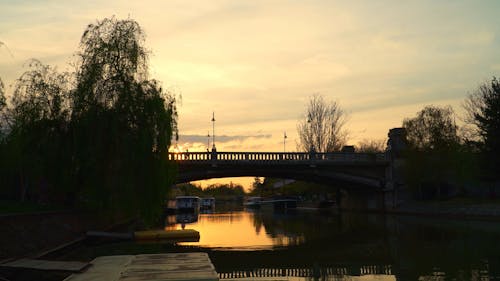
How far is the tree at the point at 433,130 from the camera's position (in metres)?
67.6

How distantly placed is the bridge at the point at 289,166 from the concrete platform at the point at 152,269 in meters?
38.5

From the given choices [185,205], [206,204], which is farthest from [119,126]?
[206,204]

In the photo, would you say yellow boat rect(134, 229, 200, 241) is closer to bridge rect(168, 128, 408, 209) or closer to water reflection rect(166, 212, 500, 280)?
water reflection rect(166, 212, 500, 280)

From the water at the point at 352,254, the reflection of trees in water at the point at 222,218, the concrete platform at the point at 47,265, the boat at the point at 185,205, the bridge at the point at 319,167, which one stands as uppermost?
the bridge at the point at 319,167

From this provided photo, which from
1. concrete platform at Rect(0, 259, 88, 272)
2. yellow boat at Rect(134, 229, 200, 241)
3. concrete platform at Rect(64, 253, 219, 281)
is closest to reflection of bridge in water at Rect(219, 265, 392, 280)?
concrete platform at Rect(64, 253, 219, 281)

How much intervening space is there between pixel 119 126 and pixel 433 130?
4710 centimetres

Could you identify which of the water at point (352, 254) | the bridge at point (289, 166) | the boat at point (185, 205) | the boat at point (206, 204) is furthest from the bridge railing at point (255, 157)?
the boat at point (206, 204)

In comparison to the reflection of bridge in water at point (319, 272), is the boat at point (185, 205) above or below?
above

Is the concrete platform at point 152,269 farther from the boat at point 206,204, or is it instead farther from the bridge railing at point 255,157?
the boat at point 206,204

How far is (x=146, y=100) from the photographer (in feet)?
108

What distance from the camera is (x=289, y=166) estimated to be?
217 feet

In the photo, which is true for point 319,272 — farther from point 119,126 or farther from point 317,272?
point 119,126

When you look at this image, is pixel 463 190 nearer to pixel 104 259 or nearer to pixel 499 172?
pixel 499 172

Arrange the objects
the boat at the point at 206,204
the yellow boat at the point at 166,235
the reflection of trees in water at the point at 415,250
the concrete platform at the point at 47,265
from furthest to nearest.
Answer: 1. the boat at the point at 206,204
2. the yellow boat at the point at 166,235
3. the reflection of trees in water at the point at 415,250
4. the concrete platform at the point at 47,265
